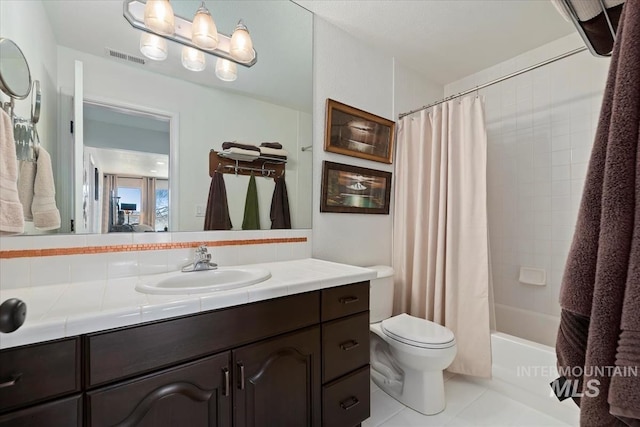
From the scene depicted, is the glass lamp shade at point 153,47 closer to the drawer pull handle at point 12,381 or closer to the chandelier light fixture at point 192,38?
the chandelier light fixture at point 192,38

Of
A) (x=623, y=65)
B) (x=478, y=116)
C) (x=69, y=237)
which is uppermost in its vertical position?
(x=478, y=116)

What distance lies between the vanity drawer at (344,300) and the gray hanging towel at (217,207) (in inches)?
26.7

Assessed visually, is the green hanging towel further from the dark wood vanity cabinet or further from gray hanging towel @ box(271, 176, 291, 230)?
the dark wood vanity cabinet

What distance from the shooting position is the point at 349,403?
4.38ft

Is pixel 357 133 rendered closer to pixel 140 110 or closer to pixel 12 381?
pixel 140 110

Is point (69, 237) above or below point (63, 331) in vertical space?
above

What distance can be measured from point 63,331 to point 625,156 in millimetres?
1211

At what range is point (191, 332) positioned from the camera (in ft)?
3.01

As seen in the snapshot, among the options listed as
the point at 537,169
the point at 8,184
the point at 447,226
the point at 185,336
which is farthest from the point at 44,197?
the point at 537,169

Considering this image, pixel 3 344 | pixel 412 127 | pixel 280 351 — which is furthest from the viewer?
pixel 412 127

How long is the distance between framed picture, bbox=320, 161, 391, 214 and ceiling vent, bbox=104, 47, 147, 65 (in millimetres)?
1103

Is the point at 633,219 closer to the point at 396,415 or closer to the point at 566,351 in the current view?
the point at 566,351

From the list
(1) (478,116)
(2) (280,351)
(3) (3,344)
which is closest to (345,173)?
(1) (478,116)

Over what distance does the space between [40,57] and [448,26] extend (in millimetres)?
2239
